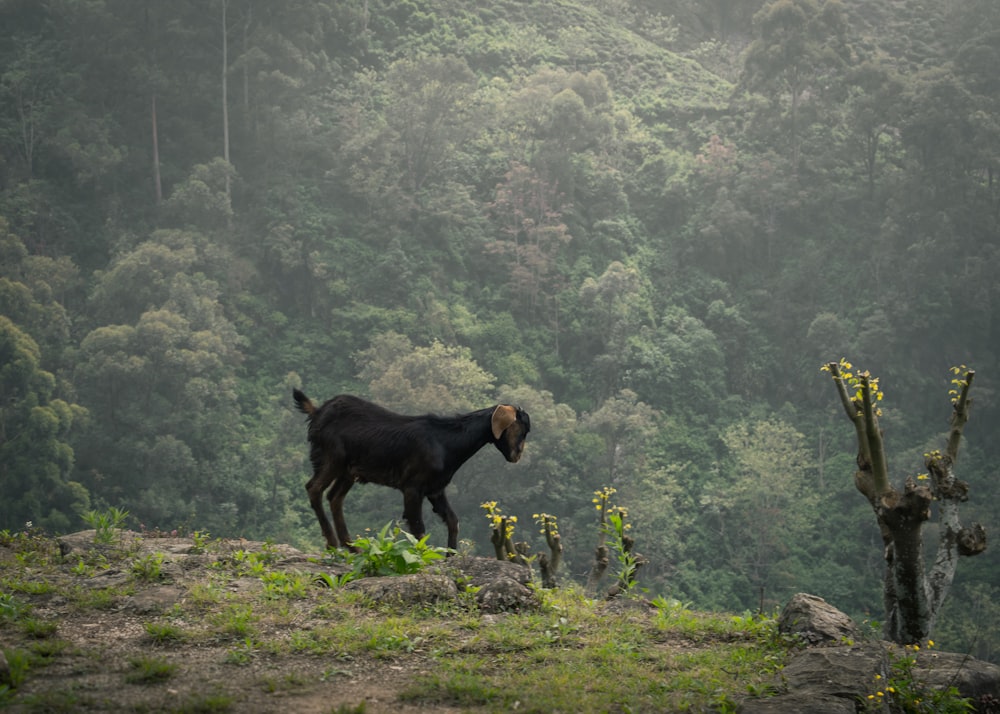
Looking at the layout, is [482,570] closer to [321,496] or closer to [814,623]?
[321,496]

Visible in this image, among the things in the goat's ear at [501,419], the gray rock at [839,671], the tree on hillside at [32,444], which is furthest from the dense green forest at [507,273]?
the gray rock at [839,671]

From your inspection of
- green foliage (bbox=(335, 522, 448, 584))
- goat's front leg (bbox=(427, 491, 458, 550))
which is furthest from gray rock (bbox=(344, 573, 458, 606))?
goat's front leg (bbox=(427, 491, 458, 550))

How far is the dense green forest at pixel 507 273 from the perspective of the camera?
30.4 m

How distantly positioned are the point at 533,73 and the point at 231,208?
14.9 meters

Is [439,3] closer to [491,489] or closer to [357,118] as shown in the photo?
[357,118]

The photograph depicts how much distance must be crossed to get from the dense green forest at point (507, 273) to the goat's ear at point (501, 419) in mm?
21925

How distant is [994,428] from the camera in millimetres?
34938

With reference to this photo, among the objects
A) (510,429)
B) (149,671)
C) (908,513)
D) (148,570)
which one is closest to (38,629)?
(149,671)

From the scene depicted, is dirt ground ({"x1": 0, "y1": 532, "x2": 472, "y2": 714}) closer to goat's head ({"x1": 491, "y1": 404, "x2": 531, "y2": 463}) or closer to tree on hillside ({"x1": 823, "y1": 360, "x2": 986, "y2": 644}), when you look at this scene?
goat's head ({"x1": 491, "y1": 404, "x2": 531, "y2": 463})

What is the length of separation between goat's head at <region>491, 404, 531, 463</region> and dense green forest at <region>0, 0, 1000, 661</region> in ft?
71.3

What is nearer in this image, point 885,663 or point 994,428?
point 885,663

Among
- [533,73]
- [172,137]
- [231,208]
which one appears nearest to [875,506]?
[231,208]

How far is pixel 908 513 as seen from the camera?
5723 millimetres

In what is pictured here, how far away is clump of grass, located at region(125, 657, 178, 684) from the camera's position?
475 cm
